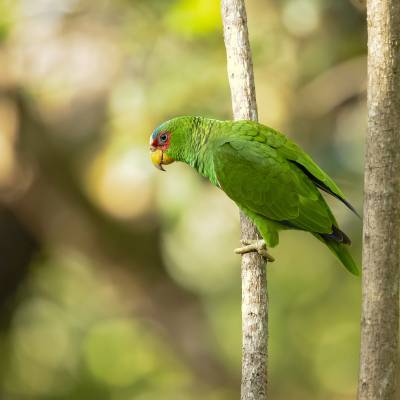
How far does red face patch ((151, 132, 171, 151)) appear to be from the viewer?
144 inches

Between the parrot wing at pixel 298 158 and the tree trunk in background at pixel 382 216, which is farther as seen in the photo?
the parrot wing at pixel 298 158

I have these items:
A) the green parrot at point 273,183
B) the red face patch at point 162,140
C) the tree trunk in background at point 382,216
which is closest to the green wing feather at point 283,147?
the green parrot at point 273,183

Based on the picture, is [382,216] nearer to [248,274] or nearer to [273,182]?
[248,274]

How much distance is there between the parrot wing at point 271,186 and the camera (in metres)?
3.23

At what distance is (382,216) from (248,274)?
0.68m

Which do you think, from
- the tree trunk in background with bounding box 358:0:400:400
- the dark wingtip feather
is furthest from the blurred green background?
the tree trunk in background with bounding box 358:0:400:400

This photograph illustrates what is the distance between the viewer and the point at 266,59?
232 inches

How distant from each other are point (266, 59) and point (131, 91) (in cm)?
113

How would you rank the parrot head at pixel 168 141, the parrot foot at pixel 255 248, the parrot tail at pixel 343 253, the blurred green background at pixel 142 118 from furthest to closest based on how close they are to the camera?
the blurred green background at pixel 142 118 → the parrot head at pixel 168 141 → the parrot tail at pixel 343 253 → the parrot foot at pixel 255 248

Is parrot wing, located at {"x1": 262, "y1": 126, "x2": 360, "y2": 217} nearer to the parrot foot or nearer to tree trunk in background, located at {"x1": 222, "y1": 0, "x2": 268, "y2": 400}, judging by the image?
tree trunk in background, located at {"x1": 222, "y1": 0, "x2": 268, "y2": 400}

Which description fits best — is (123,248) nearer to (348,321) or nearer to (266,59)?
(266,59)

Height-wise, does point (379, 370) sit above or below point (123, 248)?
below

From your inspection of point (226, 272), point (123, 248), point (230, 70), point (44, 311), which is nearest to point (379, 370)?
point (230, 70)

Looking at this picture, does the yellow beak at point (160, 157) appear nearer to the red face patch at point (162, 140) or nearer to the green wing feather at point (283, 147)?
the red face patch at point (162, 140)
